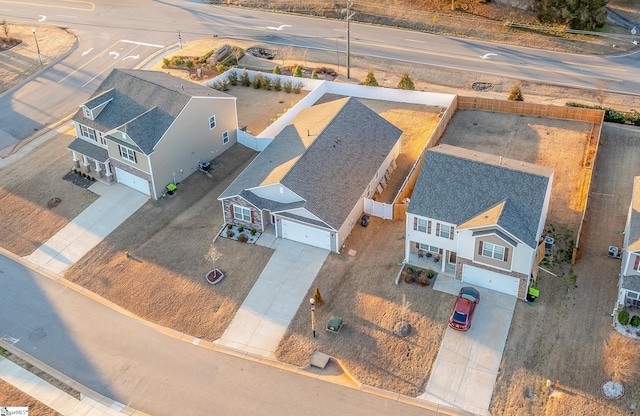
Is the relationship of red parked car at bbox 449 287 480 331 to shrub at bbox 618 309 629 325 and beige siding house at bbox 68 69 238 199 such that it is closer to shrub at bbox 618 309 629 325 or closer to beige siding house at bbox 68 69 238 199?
shrub at bbox 618 309 629 325

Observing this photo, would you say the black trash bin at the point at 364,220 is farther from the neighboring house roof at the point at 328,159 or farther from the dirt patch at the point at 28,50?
the dirt patch at the point at 28,50

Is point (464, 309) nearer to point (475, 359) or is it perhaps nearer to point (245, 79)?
point (475, 359)

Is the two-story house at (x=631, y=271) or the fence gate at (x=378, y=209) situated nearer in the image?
the two-story house at (x=631, y=271)

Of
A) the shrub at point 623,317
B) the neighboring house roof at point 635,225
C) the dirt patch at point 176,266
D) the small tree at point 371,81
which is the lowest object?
the dirt patch at point 176,266

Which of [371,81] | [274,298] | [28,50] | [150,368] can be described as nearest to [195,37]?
[28,50]

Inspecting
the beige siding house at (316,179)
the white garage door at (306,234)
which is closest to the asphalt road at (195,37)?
the beige siding house at (316,179)

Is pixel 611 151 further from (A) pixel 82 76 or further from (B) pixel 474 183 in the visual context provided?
(A) pixel 82 76
